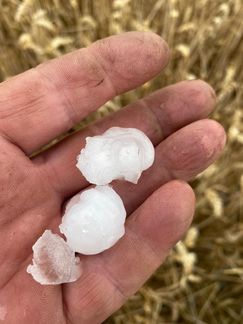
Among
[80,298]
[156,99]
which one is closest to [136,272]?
[80,298]

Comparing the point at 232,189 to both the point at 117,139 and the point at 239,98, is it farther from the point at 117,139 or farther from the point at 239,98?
the point at 117,139

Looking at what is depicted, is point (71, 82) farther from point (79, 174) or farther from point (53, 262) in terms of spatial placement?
point (53, 262)

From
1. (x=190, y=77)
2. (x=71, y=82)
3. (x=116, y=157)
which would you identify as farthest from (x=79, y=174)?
(x=190, y=77)

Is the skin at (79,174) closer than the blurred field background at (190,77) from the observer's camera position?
Yes

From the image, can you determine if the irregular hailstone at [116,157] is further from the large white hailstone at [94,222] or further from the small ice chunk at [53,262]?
the small ice chunk at [53,262]

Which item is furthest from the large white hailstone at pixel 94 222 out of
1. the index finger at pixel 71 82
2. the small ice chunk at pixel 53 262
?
the index finger at pixel 71 82

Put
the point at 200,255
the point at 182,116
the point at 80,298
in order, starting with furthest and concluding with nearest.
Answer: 1. the point at 200,255
2. the point at 182,116
3. the point at 80,298

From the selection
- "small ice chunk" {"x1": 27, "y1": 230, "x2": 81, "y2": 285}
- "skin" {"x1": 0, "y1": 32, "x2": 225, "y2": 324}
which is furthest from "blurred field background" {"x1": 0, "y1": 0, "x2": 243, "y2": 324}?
"small ice chunk" {"x1": 27, "y1": 230, "x2": 81, "y2": 285}
